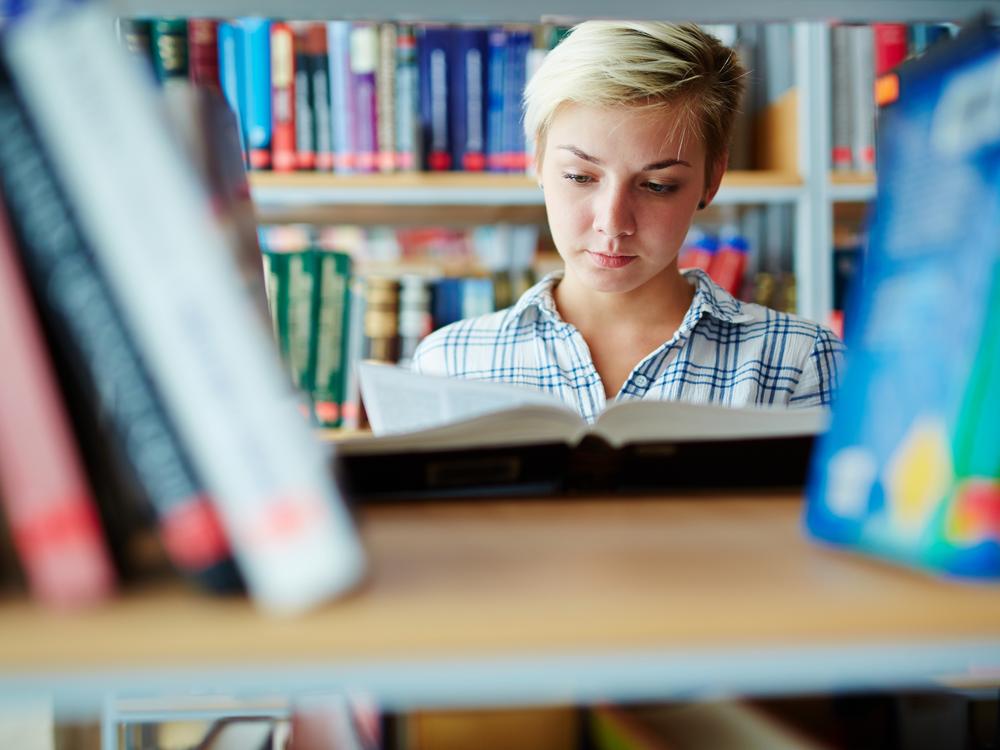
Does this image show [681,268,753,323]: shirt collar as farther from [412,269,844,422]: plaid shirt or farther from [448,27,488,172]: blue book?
[448,27,488,172]: blue book

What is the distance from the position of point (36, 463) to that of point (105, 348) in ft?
0.16

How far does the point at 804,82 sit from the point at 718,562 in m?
1.84

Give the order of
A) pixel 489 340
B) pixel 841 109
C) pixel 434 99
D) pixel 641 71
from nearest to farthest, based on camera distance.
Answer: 1. pixel 641 71
2. pixel 489 340
3. pixel 434 99
4. pixel 841 109

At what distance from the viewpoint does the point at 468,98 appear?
184 cm

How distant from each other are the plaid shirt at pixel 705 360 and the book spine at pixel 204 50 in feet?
2.90

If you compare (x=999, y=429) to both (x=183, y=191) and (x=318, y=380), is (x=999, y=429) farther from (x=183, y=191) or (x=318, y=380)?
(x=318, y=380)

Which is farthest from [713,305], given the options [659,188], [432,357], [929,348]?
[929,348]

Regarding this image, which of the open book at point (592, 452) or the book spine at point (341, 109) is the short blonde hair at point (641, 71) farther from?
the open book at point (592, 452)

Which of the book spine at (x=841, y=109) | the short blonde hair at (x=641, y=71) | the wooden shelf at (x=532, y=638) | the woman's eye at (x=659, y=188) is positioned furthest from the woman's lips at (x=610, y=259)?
the wooden shelf at (x=532, y=638)

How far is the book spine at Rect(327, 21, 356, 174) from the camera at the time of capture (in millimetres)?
1812

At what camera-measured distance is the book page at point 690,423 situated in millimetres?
504

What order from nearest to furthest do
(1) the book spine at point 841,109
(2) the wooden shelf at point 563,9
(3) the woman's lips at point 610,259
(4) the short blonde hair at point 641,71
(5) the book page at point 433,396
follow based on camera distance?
(2) the wooden shelf at point 563,9, (5) the book page at point 433,396, (4) the short blonde hair at point 641,71, (3) the woman's lips at point 610,259, (1) the book spine at point 841,109

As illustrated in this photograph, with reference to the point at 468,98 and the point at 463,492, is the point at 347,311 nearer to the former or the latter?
the point at 468,98

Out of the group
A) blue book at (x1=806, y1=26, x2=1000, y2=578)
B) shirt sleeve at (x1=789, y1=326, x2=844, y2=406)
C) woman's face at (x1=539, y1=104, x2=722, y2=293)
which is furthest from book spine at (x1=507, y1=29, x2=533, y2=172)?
blue book at (x1=806, y1=26, x2=1000, y2=578)
